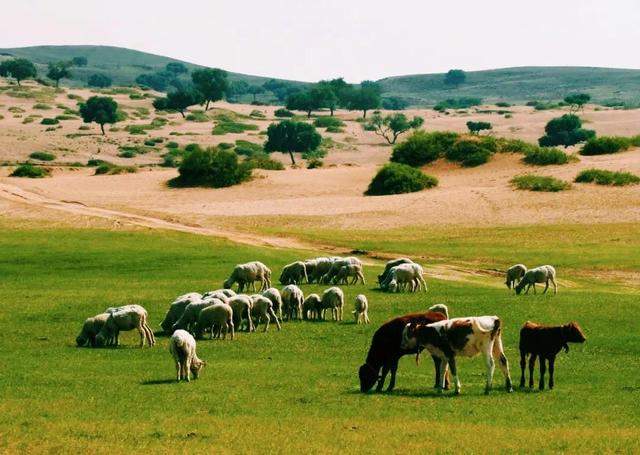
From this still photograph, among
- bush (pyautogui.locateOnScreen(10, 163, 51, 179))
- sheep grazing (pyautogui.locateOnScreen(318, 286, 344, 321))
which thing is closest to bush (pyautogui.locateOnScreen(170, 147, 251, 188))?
bush (pyautogui.locateOnScreen(10, 163, 51, 179))

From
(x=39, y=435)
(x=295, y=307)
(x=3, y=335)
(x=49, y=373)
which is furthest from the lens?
(x=295, y=307)

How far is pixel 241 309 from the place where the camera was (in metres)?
32.4

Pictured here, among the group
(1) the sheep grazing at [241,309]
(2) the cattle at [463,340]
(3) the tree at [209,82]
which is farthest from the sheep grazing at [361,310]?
(3) the tree at [209,82]

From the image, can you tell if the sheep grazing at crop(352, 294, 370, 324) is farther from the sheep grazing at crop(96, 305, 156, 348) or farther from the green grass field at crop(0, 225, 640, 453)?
the sheep grazing at crop(96, 305, 156, 348)

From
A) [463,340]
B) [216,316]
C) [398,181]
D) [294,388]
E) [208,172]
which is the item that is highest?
[463,340]

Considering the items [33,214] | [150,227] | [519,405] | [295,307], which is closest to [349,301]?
[295,307]

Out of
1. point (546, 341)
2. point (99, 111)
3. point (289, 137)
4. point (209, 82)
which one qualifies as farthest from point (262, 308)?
point (209, 82)

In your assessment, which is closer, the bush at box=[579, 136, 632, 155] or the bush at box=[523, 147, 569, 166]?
the bush at box=[523, 147, 569, 166]

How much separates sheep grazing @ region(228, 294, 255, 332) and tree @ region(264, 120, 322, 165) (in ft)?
322

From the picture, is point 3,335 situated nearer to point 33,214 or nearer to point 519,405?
point 519,405

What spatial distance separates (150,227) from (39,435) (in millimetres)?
43797

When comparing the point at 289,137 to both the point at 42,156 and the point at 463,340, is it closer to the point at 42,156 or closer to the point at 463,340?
the point at 42,156

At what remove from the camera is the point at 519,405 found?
2091 cm

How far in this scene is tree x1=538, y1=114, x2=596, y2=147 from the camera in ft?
447
